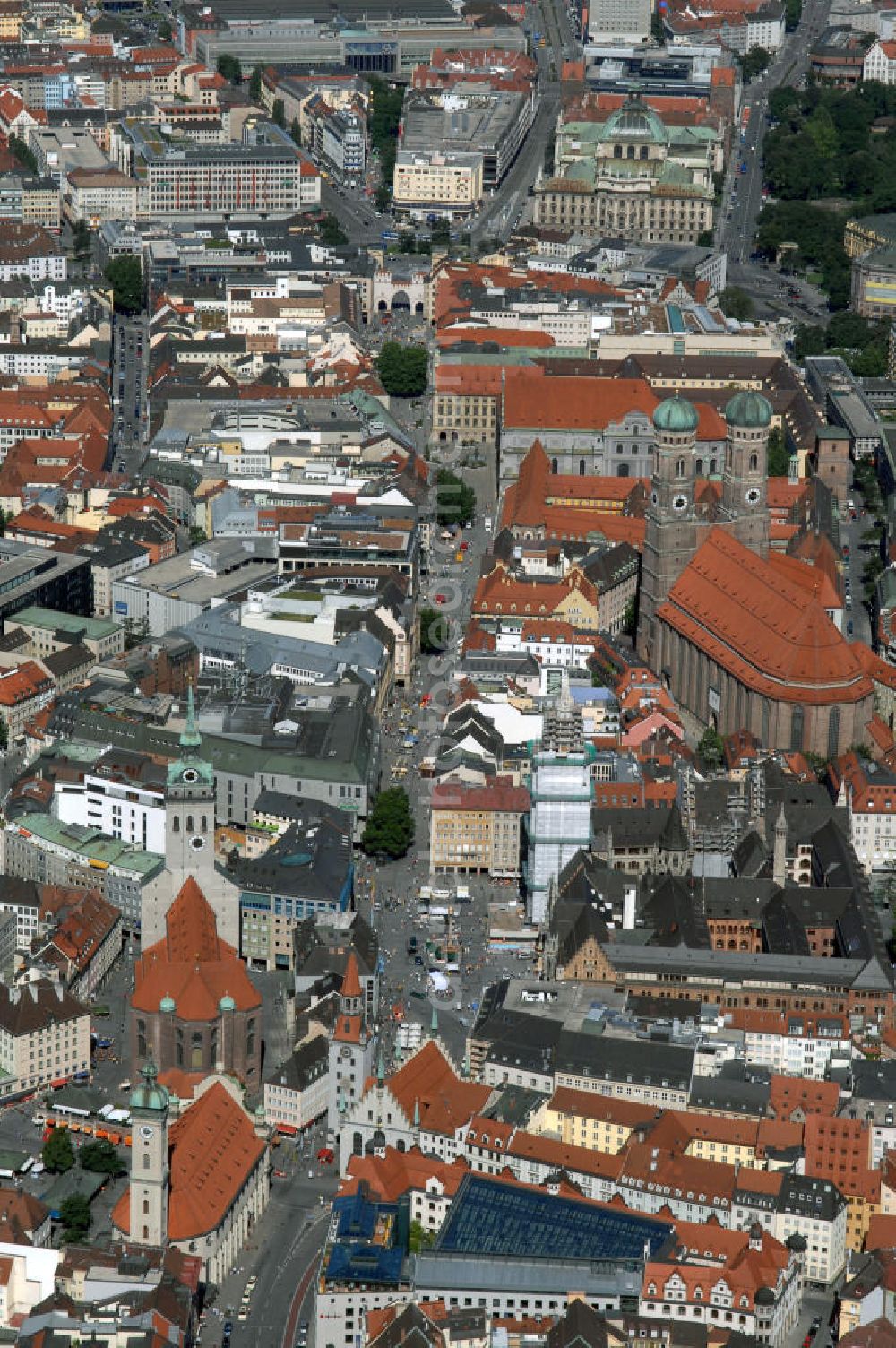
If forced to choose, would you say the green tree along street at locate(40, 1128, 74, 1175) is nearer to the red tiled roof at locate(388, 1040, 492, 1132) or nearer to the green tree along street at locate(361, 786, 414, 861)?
the red tiled roof at locate(388, 1040, 492, 1132)

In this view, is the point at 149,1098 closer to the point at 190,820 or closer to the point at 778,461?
the point at 190,820

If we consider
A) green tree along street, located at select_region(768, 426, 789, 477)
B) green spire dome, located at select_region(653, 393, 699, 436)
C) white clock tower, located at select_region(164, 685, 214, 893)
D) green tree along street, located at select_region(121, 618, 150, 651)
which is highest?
green spire dome, located at select_region(653, 393, 699, 436)

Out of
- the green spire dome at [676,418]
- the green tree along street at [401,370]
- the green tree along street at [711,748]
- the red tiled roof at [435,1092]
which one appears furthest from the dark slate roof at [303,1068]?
the green tree along street at [401,370]

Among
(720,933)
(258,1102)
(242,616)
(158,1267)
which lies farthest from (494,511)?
(158,1267)

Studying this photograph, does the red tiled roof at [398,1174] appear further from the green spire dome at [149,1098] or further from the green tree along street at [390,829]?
the green tree along street at [390,829]

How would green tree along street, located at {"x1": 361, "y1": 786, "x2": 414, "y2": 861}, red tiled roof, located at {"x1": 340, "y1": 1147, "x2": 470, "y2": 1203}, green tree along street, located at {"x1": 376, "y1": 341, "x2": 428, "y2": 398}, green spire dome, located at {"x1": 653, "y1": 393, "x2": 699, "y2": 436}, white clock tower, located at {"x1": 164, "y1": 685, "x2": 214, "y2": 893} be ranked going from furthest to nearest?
green tree along street, located at {"x1": 376, "y1": 341, "x2": 428, "y2": 398} → green spire dome, located at {"x1": 653, "y1": 393, "x2": 699, "y2": 436} → green tree along street, located at {"x1": 361, "y1": 786, "x2": 414, "y2": 861} → white clock tower, located at {"x1": 164, "y1": 685, "x2": 214, "y2": 893} → red tiled roof, located at {"x1": 340, "y1": 1147, "x2": 470, "y2": 1203}

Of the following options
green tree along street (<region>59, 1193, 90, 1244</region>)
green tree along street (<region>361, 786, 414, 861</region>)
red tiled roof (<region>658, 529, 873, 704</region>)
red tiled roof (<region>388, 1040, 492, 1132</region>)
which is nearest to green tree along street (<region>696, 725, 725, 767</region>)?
red tiled roof (<region>658, 529, 873, 704</region>)
